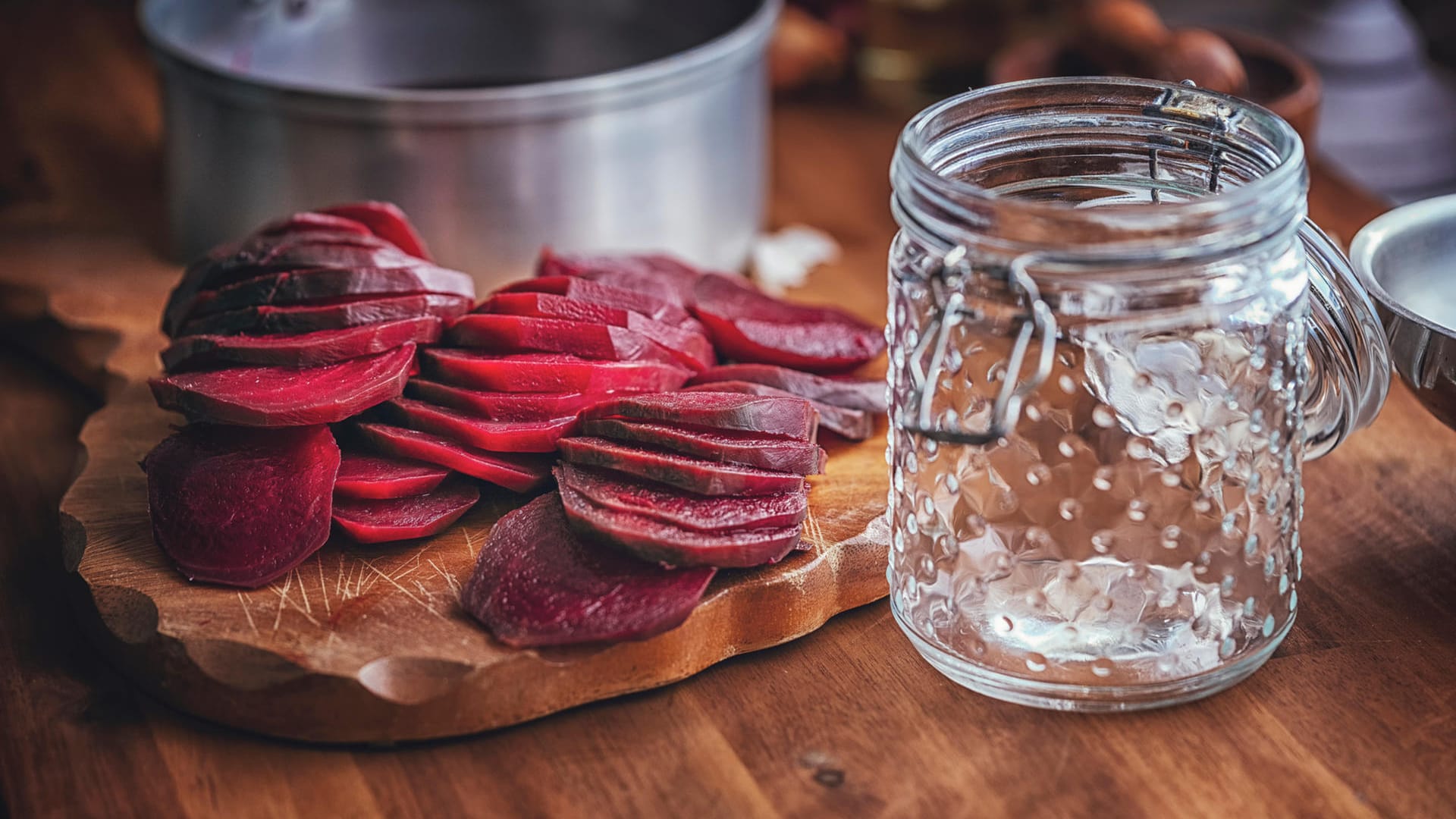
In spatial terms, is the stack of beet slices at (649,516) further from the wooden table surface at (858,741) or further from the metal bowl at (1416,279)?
the metal bowl at (1416,279)

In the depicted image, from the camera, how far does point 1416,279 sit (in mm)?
1673

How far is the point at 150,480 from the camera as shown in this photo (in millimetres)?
1567

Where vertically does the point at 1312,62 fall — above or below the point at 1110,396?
below

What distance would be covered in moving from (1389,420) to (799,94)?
5.03ft

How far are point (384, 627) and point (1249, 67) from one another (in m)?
1.90

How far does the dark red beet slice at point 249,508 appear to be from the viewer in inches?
58.4

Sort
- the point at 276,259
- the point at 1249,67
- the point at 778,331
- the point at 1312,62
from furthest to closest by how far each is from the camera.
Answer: the point at 1312,62, the point at 1249,67, the point at 778,331, the point at 276,259

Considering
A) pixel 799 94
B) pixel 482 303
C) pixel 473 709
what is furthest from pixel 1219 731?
pixel 799 94

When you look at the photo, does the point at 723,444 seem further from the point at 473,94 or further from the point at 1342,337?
the point at 473,94

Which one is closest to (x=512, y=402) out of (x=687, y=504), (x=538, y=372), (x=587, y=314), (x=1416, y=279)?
(x=538, y=372)

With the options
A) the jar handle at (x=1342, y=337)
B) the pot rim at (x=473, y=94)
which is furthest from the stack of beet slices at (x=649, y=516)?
the pot rim at (x=473, y=94)

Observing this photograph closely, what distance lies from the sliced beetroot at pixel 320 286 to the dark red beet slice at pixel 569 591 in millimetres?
374

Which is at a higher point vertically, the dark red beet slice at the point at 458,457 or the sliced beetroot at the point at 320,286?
the sliced beetroot at the point at 320,286

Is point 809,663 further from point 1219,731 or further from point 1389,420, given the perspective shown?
point 1389,420
